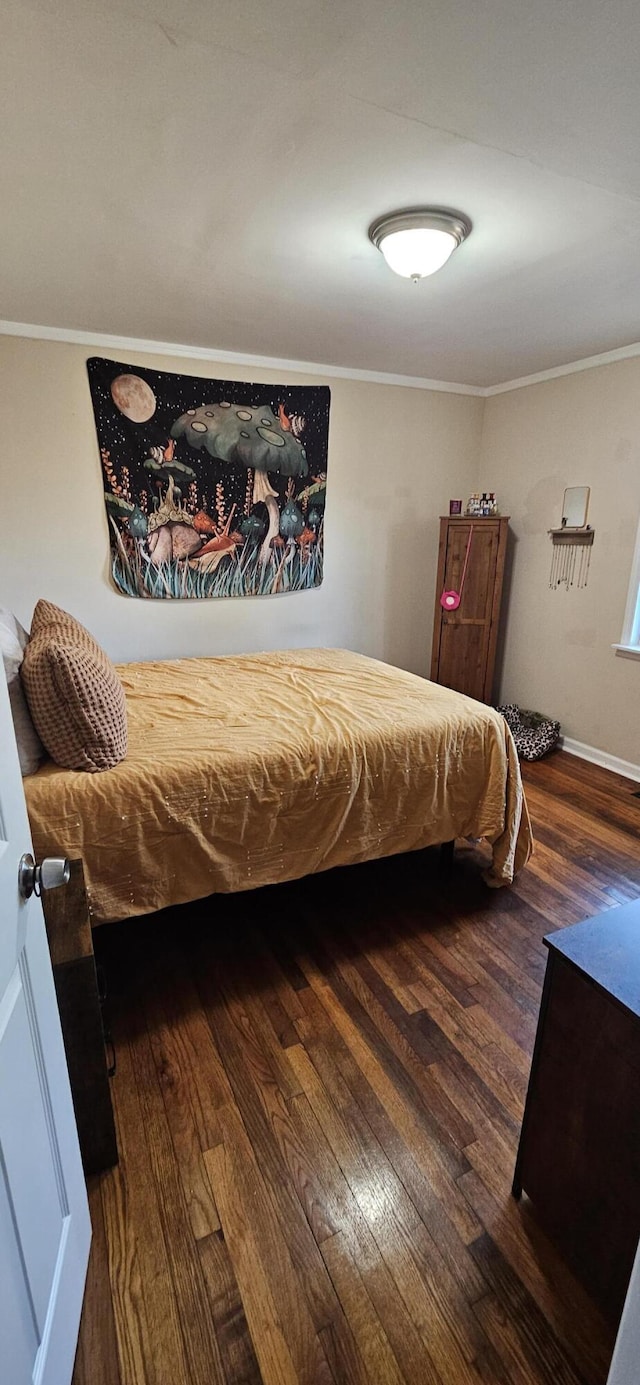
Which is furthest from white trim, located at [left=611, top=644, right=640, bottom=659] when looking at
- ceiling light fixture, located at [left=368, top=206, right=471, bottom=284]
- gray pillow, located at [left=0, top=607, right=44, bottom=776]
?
gray pillow, located at [left=0, top=607, right=44, bottom=776]

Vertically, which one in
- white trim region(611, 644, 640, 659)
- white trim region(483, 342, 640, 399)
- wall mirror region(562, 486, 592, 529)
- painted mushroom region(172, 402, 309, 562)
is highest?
white trim region(483, 342, 640, 399)

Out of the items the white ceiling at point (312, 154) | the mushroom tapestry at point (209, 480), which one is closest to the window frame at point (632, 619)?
the white ceiling at point (312, 154)

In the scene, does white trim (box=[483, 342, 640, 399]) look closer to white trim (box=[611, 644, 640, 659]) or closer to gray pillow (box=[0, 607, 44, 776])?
white trim (box=[611, 644, 640, 659])

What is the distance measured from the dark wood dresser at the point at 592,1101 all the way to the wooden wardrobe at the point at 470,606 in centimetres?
296

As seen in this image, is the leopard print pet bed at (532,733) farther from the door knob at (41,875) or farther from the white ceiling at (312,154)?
the door knob at (41,875)

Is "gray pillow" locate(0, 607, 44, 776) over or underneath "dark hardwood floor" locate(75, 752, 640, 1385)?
over

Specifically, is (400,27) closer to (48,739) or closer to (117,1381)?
(48,739)

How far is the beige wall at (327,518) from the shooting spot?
3.07 meters

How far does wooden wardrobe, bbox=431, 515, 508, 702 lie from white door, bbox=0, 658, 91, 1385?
11.1ft

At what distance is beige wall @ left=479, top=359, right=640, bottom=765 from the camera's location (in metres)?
3.31

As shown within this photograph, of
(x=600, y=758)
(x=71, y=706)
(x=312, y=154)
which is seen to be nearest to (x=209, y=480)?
(x=312, y=154)

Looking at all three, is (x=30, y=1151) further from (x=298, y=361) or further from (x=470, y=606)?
(x=298, y=361)

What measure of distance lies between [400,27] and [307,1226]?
2.48 meters

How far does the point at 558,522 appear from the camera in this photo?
371 centimetres
